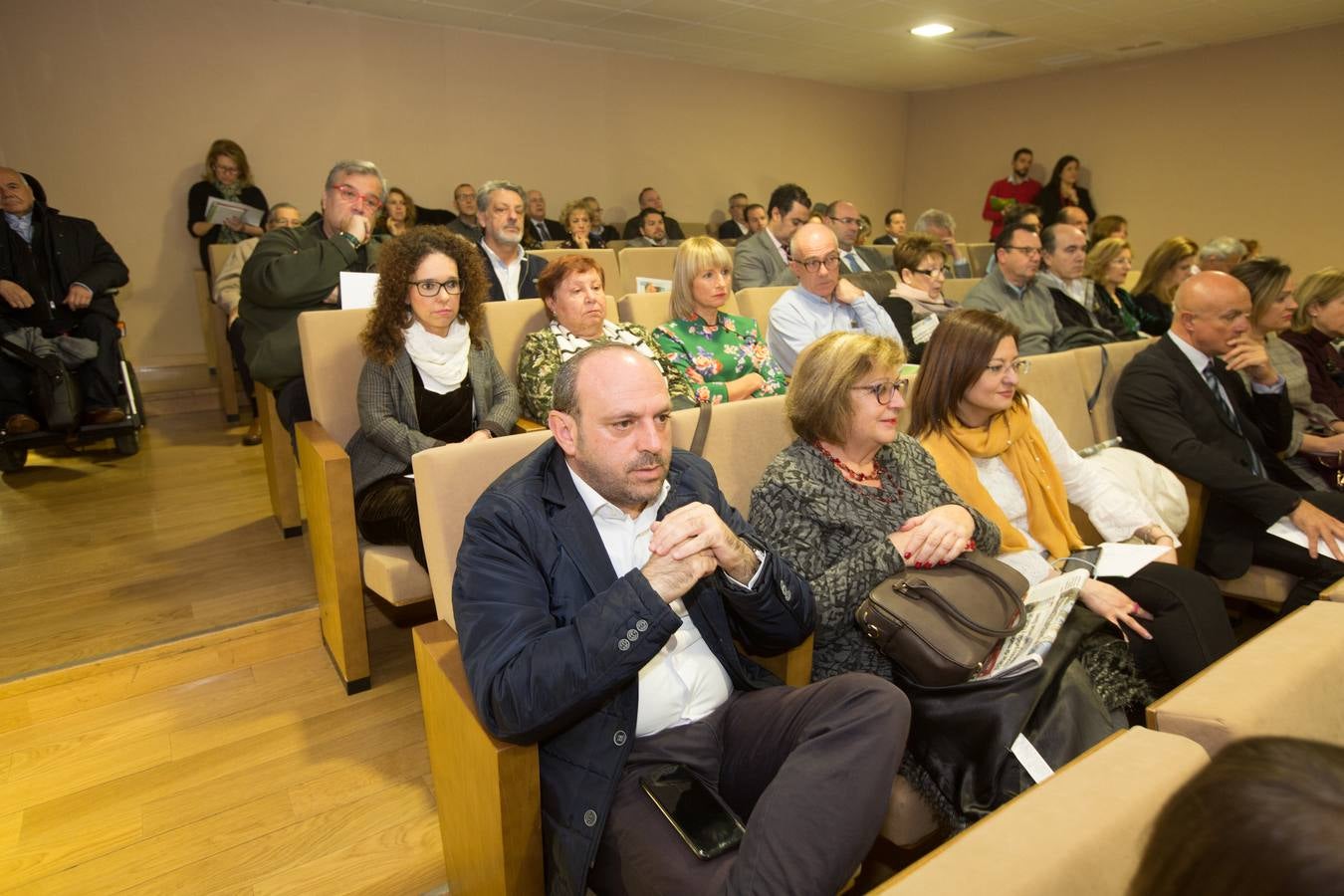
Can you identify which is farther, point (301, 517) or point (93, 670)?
point (301, 517)

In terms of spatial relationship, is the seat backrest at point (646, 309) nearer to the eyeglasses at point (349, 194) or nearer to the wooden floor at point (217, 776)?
the eyeglasses at point (349, 194)

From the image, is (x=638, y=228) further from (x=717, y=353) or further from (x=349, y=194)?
(x=717, y=353)

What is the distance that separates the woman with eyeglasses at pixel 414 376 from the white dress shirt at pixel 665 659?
2.94ft

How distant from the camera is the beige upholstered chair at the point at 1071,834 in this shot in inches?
24.8

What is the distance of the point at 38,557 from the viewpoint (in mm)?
3047

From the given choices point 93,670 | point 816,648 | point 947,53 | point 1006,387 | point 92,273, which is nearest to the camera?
point 816,648

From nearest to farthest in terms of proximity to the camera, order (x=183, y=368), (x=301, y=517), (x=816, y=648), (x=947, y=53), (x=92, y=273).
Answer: (x=816, y=648) < (x=301, y=517) < (x=92, y=273) < (x=183, y=368) < (x=947, y=53)

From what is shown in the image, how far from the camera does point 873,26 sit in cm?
691

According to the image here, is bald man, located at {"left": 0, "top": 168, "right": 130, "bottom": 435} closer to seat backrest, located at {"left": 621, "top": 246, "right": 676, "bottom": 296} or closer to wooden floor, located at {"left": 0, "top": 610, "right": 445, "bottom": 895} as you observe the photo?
wooden floor, located at {"left": 0, "top": 610, "right": 445, "bottom": 895}

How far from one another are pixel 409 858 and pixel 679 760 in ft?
2.53

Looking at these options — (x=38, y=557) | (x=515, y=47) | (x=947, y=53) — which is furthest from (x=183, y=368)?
(x=947, y=53)

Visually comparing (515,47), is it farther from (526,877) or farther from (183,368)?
(526,877)

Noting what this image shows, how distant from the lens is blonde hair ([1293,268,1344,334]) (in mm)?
3021

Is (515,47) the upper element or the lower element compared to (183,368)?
upper
